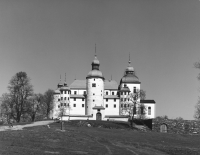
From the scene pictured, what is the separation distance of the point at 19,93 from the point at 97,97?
2296 centimetres

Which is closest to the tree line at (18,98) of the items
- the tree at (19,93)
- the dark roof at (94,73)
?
the tree at (19,93)

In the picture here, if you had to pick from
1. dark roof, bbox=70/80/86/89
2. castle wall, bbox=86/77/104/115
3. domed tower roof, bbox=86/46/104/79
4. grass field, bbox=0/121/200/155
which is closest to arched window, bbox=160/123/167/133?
grass field, bbox=0/121/200/155

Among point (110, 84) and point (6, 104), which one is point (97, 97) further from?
point (6, 104)

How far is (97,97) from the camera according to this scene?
68250 mm

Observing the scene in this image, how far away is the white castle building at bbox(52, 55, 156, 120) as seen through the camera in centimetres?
6756

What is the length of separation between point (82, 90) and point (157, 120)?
32391 mm

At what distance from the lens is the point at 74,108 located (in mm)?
70750

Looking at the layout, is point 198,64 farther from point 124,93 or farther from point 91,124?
point 124,93

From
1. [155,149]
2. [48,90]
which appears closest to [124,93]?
[48,90]

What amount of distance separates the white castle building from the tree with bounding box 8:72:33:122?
14943mm

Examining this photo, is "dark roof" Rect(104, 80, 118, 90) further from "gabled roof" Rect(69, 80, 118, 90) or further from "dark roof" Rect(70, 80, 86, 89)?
"dark roof" Rect(70, 80, 86, 89)

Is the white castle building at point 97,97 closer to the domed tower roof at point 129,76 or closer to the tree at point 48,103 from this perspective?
the domed tower roof at point 129,76

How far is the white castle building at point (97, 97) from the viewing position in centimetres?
6756

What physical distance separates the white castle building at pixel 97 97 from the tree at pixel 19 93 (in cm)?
1494
